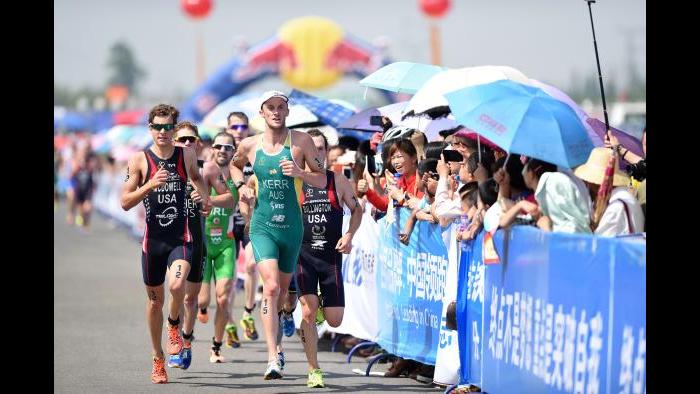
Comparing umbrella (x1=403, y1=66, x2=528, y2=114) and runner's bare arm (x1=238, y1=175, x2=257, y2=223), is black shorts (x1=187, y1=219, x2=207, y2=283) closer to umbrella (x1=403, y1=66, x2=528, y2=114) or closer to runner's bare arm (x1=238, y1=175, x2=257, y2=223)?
runner's bare arm (x1=238, y1=175, x2=257, y2=223)

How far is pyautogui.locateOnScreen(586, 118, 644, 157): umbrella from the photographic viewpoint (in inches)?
447

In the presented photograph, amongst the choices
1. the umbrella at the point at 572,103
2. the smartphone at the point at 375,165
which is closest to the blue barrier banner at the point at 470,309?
the umbrella at the point at 572,103

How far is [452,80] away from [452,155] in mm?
566

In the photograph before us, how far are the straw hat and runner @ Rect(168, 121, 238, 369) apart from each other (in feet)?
10.5

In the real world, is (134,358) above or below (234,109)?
below

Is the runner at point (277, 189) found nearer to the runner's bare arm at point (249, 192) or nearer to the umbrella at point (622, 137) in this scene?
the runner's bare arm at point (249, 192)

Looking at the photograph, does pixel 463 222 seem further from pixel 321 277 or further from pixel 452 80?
pixel 321 277

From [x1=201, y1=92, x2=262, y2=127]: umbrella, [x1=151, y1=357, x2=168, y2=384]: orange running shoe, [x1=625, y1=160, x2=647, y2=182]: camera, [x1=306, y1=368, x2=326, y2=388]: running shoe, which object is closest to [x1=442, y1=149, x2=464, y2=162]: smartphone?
[x1=625, y1=160, x2=647, y2=182]: camera

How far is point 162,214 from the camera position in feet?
36.8

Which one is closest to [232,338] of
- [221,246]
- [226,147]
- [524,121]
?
[221,246]

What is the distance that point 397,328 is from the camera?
12039 mm
